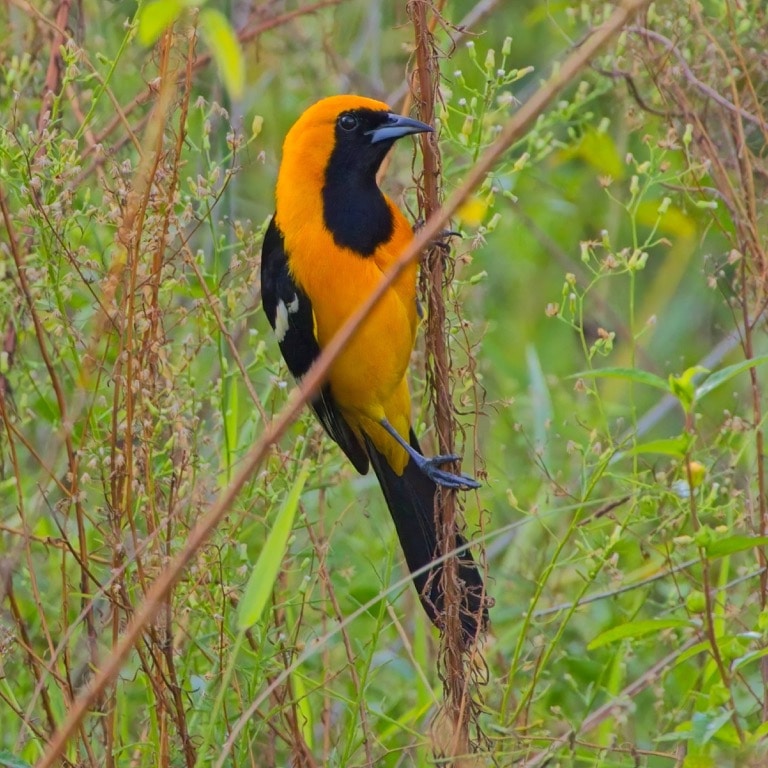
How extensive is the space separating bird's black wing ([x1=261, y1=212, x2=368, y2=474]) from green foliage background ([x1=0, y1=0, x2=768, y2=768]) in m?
0.13

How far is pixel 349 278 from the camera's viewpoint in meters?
3.08

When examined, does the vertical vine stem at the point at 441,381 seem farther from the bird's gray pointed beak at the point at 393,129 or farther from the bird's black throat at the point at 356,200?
the bird's black throat at the point at 356,200

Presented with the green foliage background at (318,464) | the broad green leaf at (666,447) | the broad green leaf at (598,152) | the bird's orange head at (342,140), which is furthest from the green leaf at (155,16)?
the broad green leaf at (598,152)

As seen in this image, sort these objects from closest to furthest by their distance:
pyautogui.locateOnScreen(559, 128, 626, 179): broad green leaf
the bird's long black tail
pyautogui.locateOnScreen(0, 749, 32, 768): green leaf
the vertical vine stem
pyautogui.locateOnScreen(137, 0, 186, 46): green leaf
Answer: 1. pyautogui.locateOnScreen(137, 0, 186, 46): green leaf
2. pyautogui.locateOnScreen(0, 749, 32, 768): green leaf
3. the vertical vine stem
4. the bird's long black tail
5. pyautogui.locateOnScreen(559, 128, 626, 179): broad green leaf

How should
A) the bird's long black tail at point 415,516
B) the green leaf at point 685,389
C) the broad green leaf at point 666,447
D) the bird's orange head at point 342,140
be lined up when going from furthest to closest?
1. the bird's orange head at point 342,140
2. the bird's long black tail at point 415,516
3. the green leaf at point 685,389
4. the broad green leaf at point 666,447

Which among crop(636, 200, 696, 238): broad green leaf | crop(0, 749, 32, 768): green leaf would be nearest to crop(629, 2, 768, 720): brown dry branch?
crop(636, 200, 696, 238): broad green leaf

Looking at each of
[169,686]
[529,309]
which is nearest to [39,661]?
[169,686]

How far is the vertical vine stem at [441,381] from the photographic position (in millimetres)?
2191

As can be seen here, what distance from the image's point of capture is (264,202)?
5.20 meters

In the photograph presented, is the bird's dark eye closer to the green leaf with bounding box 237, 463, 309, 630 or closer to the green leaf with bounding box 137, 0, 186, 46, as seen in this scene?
the green leaf with bounding box 237, 463, 309, 630

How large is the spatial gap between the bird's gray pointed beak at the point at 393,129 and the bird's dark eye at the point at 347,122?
0.05 m

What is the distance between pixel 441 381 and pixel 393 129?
1006 millimetres

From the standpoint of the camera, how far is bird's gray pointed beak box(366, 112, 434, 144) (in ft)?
9.71

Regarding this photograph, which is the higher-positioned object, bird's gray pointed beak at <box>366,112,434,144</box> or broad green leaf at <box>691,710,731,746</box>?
bird's gray pointed beak at <box>366,112,434,144</box>
